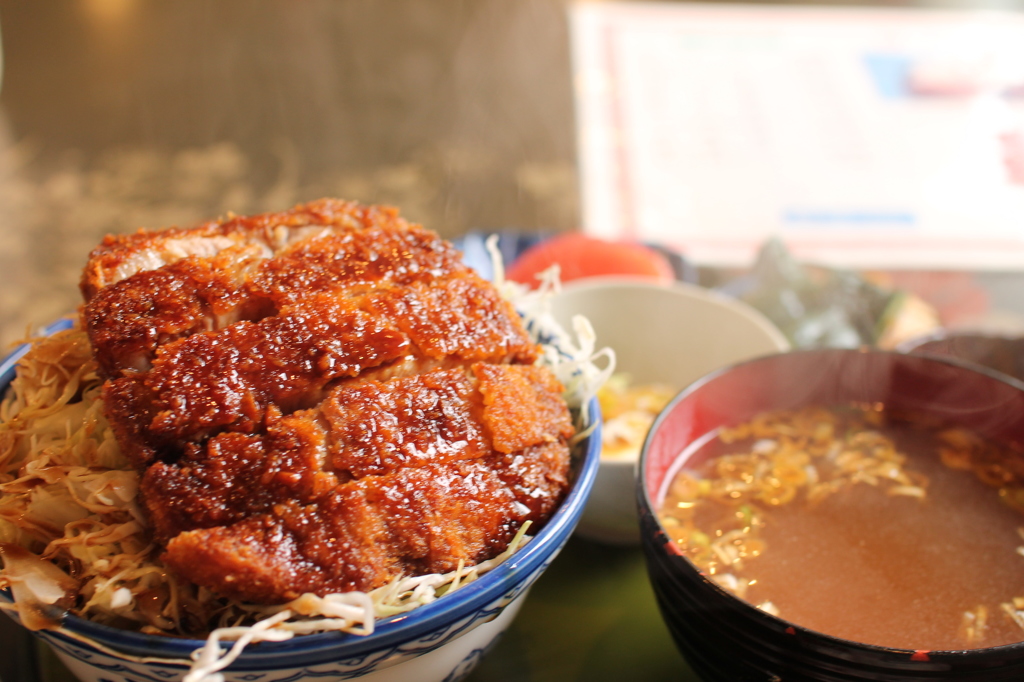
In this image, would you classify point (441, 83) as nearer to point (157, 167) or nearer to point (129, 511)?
point (157, 167)

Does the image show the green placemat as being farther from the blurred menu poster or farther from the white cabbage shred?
the blurred menu poster

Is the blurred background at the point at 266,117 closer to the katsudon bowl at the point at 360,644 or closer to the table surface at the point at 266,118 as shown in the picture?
the table surface at the point at 266,118

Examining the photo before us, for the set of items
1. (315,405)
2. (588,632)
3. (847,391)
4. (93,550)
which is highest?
(315,405)

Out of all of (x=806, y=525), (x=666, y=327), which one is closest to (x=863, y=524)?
(x=806, y=525)

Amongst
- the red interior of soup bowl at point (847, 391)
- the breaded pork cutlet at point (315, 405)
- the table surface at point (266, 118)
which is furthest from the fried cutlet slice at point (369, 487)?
the table surface at point (266, 118)

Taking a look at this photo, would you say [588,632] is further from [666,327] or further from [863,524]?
[666,327]

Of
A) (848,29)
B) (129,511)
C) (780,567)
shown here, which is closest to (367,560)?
(129,511)
